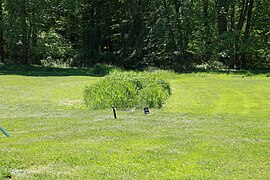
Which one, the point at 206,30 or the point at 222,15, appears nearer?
the point at 206,30

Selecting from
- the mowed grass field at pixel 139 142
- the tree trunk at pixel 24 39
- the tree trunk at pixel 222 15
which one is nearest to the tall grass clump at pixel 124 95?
the mowed grass field at pixel 139 142

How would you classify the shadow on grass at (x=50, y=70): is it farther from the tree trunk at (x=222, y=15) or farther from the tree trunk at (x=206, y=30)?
the tree trunk at (x=222, y=15)

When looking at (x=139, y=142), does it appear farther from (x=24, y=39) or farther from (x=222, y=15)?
(x=222, y=15)

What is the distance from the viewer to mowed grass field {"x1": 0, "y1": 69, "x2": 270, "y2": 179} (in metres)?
4.29

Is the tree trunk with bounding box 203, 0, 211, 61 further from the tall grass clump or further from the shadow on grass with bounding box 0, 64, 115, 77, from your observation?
the tall grass clump

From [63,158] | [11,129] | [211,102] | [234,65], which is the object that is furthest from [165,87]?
[234,65]

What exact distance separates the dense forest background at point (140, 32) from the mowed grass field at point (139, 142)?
56.7ft

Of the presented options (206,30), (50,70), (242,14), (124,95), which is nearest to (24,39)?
(50,70)

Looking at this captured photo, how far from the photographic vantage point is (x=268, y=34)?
2752cm

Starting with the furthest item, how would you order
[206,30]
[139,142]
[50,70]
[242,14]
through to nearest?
[206,30] < [242,14] < [50,70] < [139,142]

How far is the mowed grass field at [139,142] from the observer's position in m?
4.29

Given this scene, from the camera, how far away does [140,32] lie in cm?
3044

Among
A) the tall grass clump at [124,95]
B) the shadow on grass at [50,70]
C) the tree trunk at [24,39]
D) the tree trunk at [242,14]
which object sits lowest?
the shadow on grass at [50,70]

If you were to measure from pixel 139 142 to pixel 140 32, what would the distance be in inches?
1000
